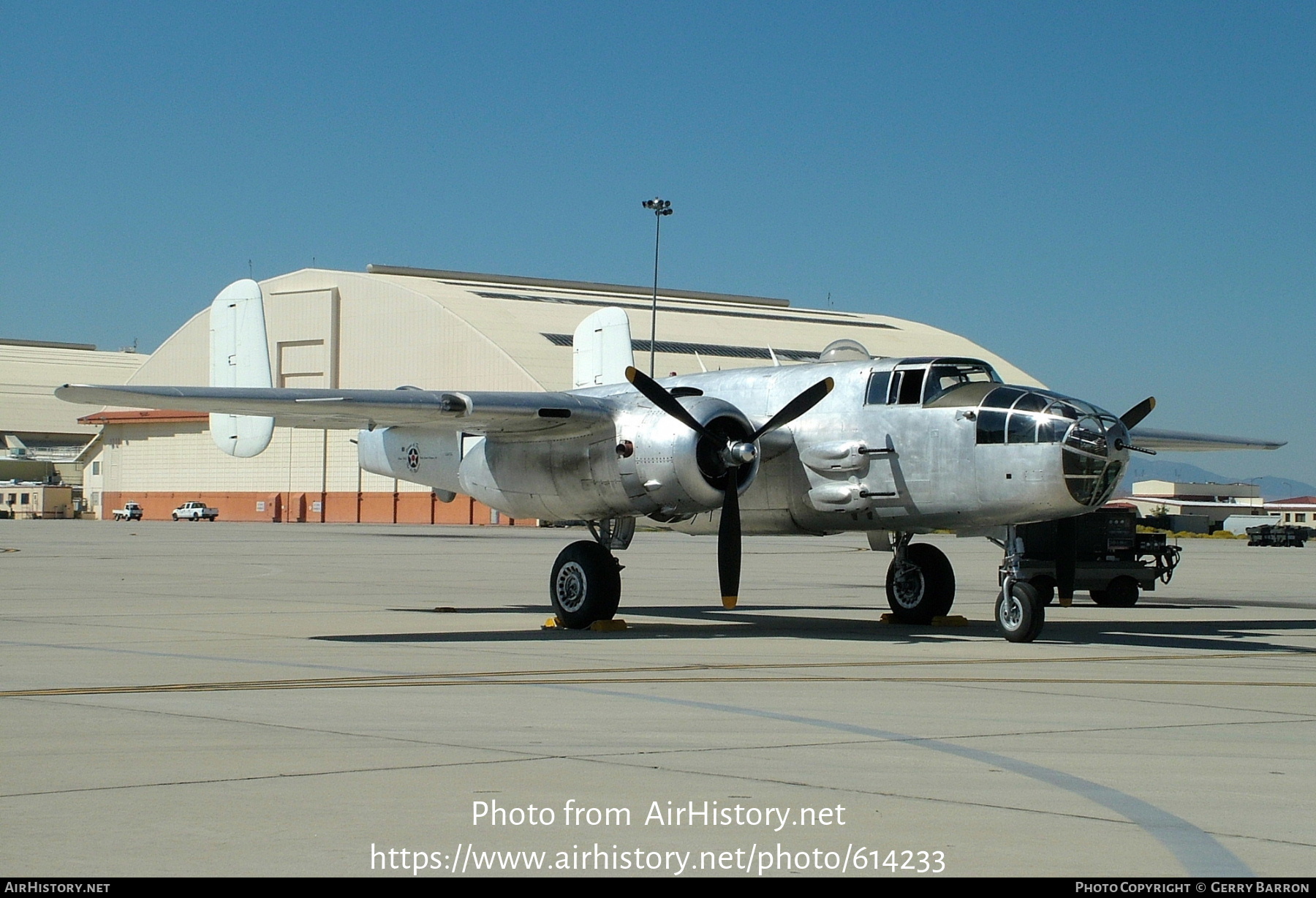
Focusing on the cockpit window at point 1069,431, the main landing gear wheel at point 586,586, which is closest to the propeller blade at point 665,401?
the main landing gear wheel at point 586,586

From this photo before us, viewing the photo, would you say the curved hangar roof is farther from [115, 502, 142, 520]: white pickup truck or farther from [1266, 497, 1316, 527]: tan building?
[1266, 497, 1316, 527]: tan building

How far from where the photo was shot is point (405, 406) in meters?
20.7

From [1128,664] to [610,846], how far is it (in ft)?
37.6

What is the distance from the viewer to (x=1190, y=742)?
36.5ft

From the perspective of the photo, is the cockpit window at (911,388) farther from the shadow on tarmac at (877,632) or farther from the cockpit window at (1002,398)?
the shadow on tarmac at (877,632)

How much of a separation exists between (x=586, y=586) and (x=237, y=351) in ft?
29.8

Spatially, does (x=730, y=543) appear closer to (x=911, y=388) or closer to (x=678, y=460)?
(x=678, y=460)

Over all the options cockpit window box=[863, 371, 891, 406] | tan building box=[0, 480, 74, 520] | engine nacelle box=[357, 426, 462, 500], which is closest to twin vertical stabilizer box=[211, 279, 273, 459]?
engine nacelle box=[357, 426, 462, 500]

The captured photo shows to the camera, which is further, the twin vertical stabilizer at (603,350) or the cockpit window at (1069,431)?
the twin vertical stabilizer at (603,350)

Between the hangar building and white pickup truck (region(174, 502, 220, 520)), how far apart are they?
999 mm

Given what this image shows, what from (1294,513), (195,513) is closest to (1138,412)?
(195,513)

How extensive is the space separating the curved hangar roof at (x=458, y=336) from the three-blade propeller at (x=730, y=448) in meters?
73.4

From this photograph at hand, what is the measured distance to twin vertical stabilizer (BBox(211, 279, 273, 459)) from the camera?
85.9ft

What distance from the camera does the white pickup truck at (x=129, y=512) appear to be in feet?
364
